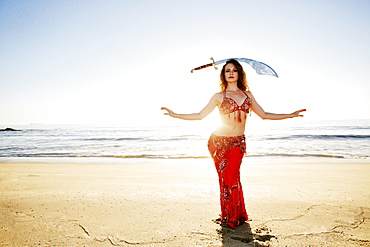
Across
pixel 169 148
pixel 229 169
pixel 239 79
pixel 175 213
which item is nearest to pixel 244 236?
pixel 229 169

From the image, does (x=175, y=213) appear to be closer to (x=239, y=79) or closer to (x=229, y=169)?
(x=229, y=169)

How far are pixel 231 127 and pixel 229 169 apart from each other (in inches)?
22.6

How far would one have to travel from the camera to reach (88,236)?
3.27 m

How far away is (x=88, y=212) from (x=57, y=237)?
3.17 feet

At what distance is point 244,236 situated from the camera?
3203 mm

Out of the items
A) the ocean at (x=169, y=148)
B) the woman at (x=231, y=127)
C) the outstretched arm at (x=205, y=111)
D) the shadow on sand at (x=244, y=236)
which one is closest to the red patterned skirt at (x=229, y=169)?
the woman at (x=231, y=127)

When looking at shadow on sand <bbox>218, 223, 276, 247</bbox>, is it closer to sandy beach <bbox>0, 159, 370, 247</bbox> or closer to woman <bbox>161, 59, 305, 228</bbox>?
sandy beach <bbox>0, 159, 370, 247</bbox>

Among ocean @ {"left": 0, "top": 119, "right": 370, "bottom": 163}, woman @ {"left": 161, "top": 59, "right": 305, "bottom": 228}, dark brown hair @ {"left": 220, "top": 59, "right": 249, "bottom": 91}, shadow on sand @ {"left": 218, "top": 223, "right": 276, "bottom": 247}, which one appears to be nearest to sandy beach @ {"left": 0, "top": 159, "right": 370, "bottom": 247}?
shadow on sand @ {"left": 218, "top": 223, "right": 276, "bottom": 247}

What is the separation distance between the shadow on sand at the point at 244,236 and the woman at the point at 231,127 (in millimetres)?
125

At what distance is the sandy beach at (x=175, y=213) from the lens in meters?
3.16

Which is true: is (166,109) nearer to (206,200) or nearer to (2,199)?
(206,200)

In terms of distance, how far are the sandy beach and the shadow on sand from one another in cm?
1

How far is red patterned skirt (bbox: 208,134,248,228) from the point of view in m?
3.42

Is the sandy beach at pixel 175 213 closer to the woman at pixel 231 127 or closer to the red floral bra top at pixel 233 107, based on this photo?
the woman at pixel 231 127
